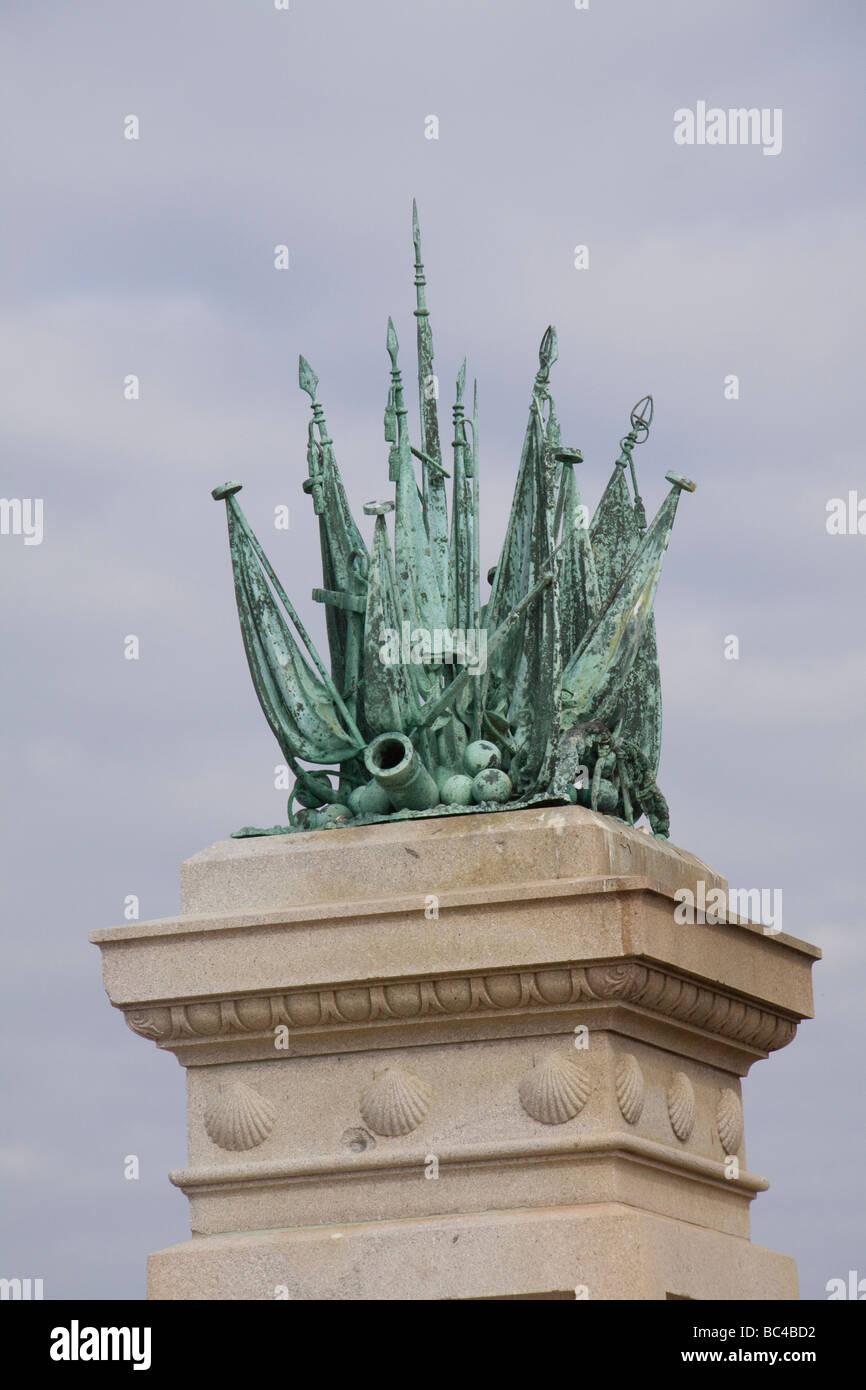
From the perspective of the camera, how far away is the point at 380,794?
14.1m

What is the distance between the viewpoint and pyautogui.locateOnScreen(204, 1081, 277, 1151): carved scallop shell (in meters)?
13.8

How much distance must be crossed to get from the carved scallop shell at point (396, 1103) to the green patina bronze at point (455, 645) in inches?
49.7

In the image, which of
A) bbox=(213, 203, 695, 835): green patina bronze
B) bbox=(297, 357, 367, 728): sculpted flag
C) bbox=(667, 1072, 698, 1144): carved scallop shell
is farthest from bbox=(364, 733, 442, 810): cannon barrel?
bbox=(667, 1072, 698, 1144): carved scallop shell

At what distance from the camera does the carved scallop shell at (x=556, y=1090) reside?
13156mm

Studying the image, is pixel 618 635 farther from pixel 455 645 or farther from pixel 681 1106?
pixel 681 1106

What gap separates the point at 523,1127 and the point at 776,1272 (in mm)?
1983

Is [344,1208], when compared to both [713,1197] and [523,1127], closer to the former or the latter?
[523,1127]

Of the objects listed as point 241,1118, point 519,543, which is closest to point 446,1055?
point 241,1118

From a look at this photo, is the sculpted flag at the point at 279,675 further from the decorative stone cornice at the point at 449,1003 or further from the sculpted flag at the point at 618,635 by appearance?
the decorative stone cornice at the point at 449,1003
